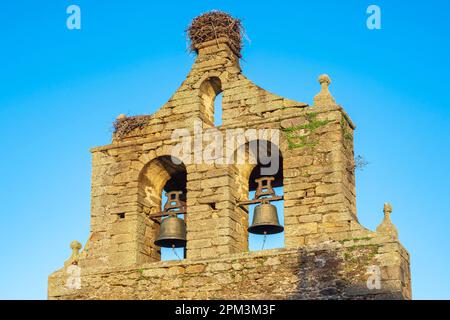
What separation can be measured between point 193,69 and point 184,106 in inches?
25.1

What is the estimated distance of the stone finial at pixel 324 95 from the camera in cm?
1457

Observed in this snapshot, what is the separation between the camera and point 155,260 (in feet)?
50.6

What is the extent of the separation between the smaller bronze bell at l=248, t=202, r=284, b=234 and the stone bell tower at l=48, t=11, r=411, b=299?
0.93 ft

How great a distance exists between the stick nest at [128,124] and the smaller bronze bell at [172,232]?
1.61 metres

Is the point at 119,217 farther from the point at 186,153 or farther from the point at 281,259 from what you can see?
the point at 281,259

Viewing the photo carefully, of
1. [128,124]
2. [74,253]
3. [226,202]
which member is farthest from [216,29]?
[74,253]

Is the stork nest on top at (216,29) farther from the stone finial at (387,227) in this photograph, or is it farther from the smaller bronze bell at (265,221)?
the stone finial at (387,227)

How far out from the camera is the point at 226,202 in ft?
47.5

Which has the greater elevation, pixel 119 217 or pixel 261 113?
pixel 261 113

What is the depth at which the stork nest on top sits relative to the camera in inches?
619

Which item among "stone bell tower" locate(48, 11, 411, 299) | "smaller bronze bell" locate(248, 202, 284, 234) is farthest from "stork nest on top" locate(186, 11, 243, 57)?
"smaller bronze bell" locate(248, 202, 284, 234)

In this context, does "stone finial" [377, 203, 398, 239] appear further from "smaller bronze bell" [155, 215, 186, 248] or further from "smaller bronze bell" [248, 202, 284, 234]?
"smaller bronze bell" [155, 215, 186, 248]

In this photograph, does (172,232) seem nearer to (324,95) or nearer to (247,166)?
(247,166)
